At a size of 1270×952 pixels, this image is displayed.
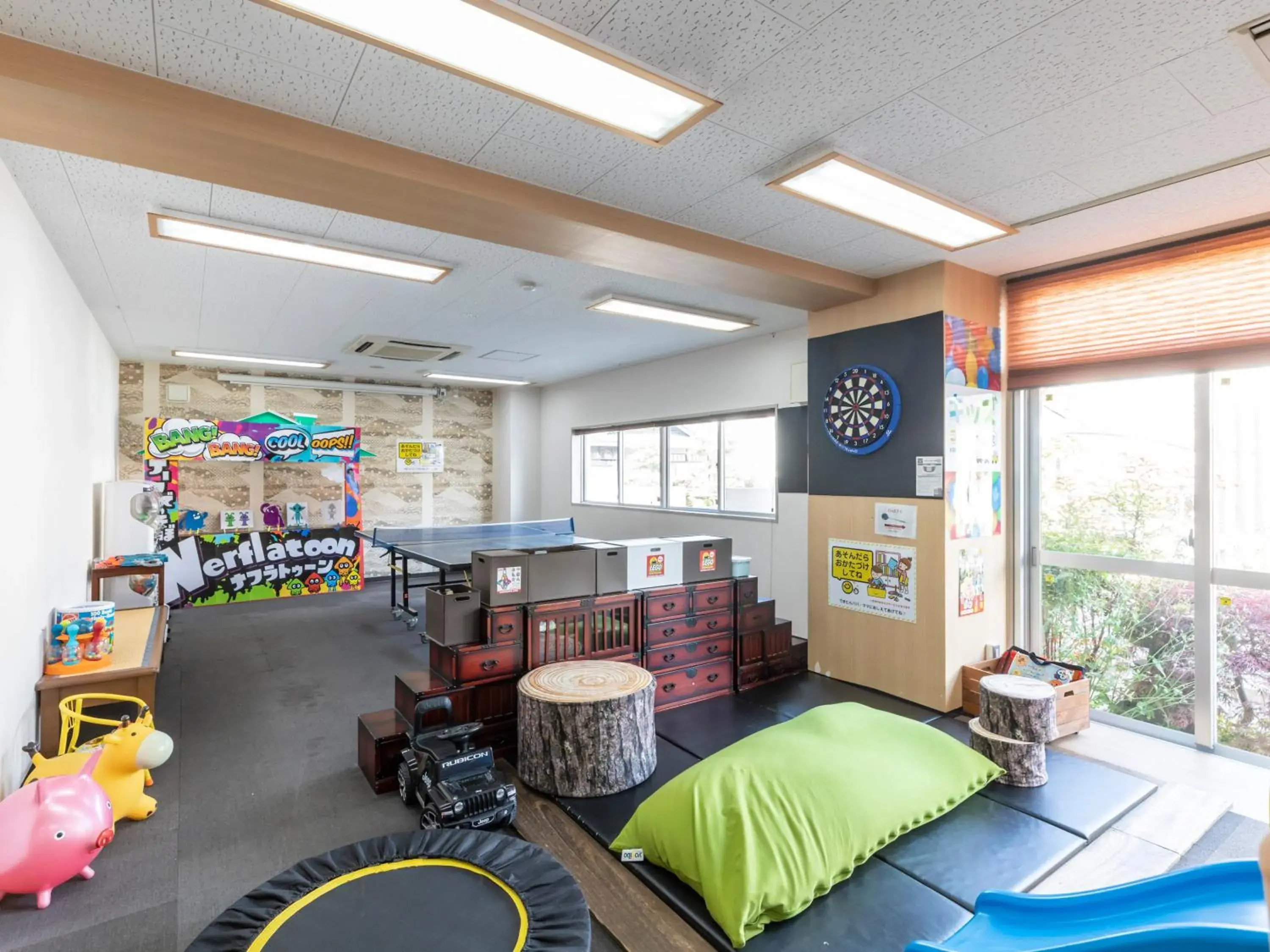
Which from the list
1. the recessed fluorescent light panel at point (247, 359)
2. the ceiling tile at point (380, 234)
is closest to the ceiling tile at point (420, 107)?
the ceiling tile at point (380, 234)

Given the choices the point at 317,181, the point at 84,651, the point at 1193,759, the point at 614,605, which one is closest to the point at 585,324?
the point at 614,605

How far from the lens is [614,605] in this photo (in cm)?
387

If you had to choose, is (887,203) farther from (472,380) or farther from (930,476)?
(472,380)

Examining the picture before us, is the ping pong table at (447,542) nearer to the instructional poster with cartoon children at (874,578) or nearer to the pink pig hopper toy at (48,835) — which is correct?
the instructional poster with cartoon children at (874,578)

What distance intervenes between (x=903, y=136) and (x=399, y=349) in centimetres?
536

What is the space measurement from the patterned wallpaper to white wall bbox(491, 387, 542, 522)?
0.59ft

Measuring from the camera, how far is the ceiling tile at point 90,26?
1728 mm

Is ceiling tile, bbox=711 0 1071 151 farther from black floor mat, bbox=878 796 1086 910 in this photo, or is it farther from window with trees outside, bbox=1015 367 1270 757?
black floor mat, bbox=878 796 1086 910

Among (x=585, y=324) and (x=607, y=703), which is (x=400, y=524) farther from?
(x=607, y=703)

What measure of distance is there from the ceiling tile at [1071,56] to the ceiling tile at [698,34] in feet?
2.09

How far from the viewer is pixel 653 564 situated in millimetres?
4090

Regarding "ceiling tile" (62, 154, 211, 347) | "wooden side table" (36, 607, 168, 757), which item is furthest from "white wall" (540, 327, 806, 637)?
"wooden side table" (36, 607, 168, 757)

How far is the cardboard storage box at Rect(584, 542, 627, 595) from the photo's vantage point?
12.6 ft

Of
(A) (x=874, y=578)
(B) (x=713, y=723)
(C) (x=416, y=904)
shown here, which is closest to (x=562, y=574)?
(B) (x=713, y=723)
